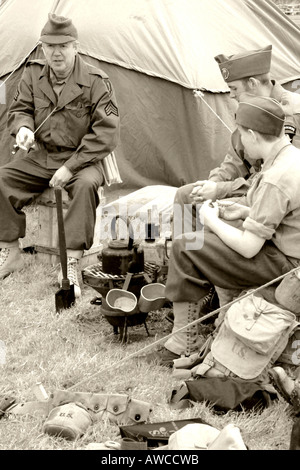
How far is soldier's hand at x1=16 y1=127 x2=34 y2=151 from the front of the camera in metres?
5.37

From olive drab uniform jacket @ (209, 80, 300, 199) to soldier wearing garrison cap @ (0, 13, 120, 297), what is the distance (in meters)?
0.97

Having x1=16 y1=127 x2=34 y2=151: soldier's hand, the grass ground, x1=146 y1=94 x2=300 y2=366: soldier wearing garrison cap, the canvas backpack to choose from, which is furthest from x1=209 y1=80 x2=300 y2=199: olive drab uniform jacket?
x1=16 y1=127 x2=34 y2=151: soldier's hand

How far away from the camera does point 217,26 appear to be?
7098 millimetres

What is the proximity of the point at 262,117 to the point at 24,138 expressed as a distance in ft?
7.58

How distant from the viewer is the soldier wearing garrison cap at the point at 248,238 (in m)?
3.57

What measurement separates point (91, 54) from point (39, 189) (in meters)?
1.71

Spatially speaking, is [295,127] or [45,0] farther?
[45,0]

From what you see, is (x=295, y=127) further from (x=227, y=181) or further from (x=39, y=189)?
(x=39, y=189)

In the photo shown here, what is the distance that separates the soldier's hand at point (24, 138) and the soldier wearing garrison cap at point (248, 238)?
6.22 ft

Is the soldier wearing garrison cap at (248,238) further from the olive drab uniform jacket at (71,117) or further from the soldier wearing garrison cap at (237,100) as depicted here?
the olive drab uniform jacket at (71,117)

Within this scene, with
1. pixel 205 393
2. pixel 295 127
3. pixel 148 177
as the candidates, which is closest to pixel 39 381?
pixel 205 393

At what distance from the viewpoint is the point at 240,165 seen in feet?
15.8
